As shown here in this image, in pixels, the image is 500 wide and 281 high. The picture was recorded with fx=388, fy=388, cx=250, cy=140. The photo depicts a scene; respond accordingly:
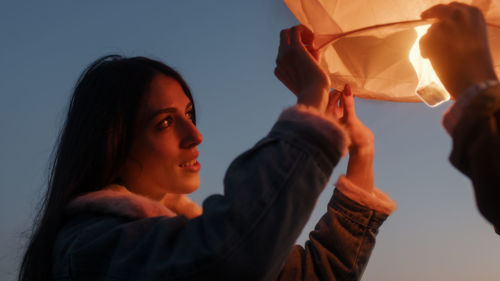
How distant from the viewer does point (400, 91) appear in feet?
4.05

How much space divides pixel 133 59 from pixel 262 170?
3.24 ft

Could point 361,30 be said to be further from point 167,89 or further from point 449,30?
point 167,89

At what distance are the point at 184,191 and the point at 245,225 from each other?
0.63 meters

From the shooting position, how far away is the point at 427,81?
40.3 inches

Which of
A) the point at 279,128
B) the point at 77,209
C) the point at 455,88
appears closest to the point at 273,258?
the point at 279,128

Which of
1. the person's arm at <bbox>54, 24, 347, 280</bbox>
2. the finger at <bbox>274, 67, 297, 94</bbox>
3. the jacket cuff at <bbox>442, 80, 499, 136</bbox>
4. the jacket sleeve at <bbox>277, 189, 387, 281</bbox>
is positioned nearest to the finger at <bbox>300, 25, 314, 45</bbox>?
the finger at <bbox>274, 67, 297, 94</bbox>

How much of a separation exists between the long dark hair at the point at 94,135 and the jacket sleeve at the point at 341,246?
737mm

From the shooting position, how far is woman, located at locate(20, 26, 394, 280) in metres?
0.75

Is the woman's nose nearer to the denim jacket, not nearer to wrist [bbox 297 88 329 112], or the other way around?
the denim jacket

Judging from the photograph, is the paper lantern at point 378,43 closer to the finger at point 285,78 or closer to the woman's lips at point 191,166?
the finger at point 285,78

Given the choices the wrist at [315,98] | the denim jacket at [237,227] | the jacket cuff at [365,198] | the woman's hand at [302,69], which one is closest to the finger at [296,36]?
the woman's hand at [302,69]

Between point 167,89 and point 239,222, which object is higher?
point 167,89

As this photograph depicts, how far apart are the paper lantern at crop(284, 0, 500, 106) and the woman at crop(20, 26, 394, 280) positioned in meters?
0.08

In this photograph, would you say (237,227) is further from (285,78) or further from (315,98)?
(285,78)
